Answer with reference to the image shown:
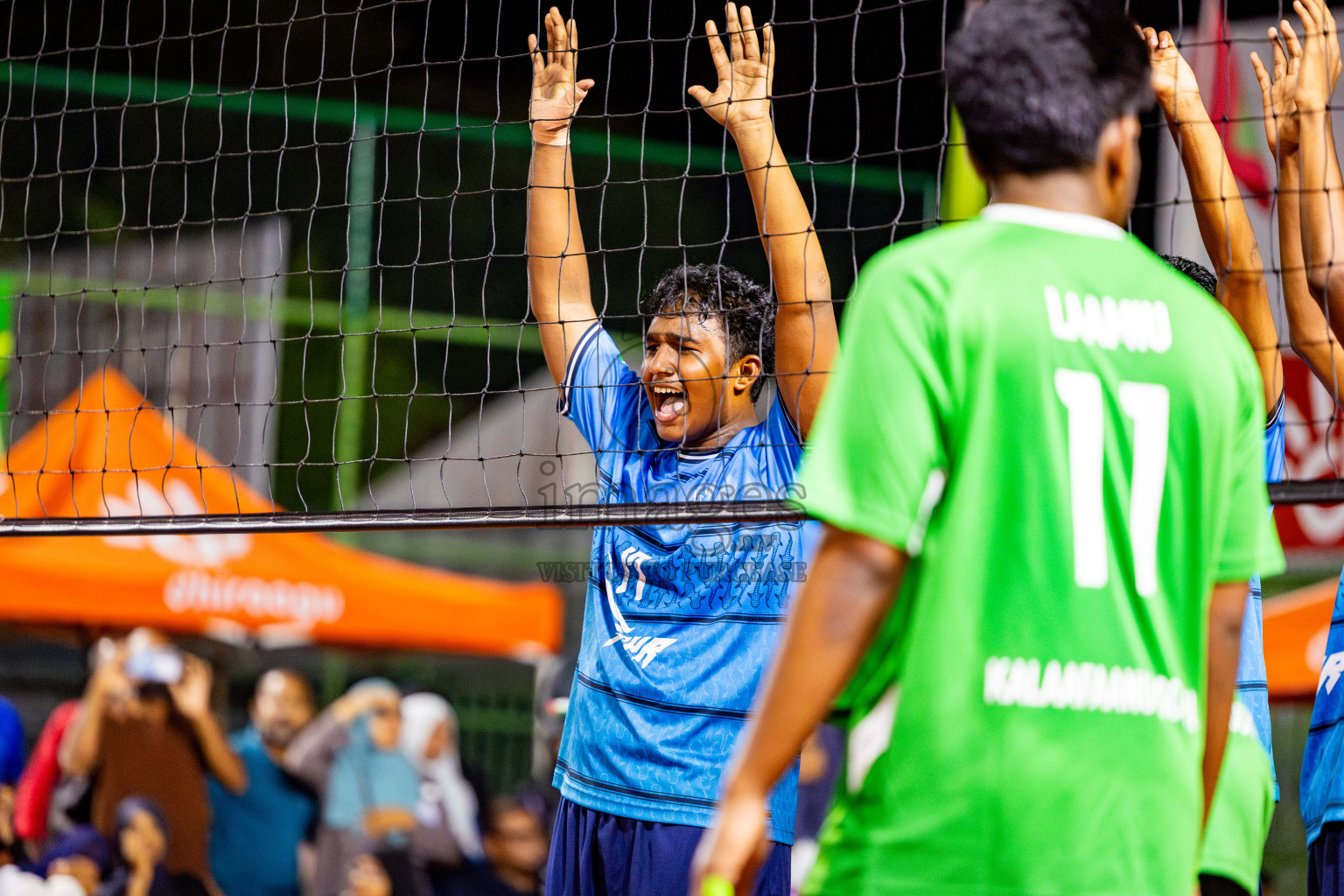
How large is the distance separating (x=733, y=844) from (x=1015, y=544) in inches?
15.3

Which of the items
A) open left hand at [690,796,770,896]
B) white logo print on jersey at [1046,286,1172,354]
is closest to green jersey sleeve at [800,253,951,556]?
white logo print on jersey at [1046,286,1172,354]

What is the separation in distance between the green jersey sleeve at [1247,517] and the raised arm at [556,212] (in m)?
1.85

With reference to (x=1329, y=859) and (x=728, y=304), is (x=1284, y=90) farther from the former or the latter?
(x=1329, y=859)

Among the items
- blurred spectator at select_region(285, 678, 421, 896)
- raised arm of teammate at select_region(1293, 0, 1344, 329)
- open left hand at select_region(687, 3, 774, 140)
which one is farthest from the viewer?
blurred spectator at select_region(285, 678, 421, 896)

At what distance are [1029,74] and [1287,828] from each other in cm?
665

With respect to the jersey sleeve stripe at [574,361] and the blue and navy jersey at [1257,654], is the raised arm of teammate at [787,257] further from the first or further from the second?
the blue and navy jersey at [1257,654]

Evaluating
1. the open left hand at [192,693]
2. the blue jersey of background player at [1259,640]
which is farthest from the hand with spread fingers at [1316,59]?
the open left hand at [192,693]

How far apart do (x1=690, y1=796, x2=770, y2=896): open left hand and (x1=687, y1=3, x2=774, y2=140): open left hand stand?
1.86m

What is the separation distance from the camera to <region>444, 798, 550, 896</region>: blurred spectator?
261 inches

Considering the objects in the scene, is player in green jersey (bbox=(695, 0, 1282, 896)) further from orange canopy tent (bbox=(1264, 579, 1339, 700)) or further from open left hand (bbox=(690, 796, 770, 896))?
orange canopy tent (bbox=(1264, 579, 1339, 700))

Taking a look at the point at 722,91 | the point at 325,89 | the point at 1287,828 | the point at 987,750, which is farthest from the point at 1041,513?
the point at 325,89

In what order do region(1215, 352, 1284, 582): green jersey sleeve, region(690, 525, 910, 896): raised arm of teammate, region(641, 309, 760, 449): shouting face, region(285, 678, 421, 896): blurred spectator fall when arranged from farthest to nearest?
1. region(285, 678, 421, 896): blurred spectator
2. region(641, 309, 760, 449): shouting face
3. region(1215, 352, 1284, 582): green jersey sleeve
4. region(690, 525, 910, 896): raised arm of teammate

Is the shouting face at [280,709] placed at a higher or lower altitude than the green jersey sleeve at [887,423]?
lower

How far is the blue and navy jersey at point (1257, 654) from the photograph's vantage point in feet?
7.75
